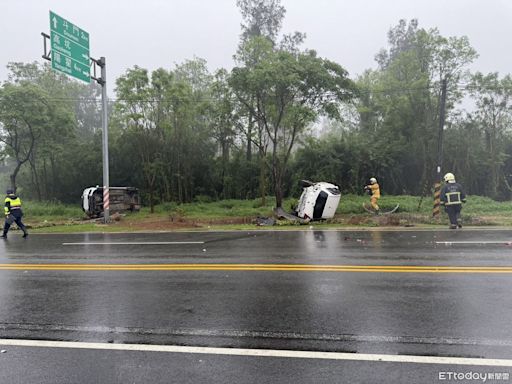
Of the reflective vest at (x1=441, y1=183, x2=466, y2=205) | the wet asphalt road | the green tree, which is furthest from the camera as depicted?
the green tree

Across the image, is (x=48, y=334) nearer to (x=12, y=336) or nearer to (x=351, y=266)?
(x=12, y=336)

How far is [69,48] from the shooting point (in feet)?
53.0

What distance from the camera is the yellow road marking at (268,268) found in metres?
7.07

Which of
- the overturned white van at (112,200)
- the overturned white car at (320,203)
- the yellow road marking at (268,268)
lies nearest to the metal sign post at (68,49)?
the overturned white van at (112,200)

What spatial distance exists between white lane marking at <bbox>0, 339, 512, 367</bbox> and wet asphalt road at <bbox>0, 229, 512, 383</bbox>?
8cm

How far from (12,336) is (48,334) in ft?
1.25

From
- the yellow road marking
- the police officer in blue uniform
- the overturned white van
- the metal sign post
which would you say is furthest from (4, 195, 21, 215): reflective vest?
the police officer in blue uniform

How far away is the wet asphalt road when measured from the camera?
350 centimetres

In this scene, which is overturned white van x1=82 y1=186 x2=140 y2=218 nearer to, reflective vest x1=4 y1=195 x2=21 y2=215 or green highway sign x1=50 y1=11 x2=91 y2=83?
green highway sign x1=50 y1=11 x2=91 y2=83

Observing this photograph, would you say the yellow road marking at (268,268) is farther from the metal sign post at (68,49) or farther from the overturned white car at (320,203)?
the metal sign post at (68,49)

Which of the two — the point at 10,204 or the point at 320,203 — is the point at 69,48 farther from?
the point at 320,203

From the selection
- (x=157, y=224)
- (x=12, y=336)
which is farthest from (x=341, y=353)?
(x=157, y=224)

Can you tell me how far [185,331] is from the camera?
4.36 meters

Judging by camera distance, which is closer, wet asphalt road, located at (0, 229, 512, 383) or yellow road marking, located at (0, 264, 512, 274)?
wet asphalt road, located at (0, 229, 512, 383)
